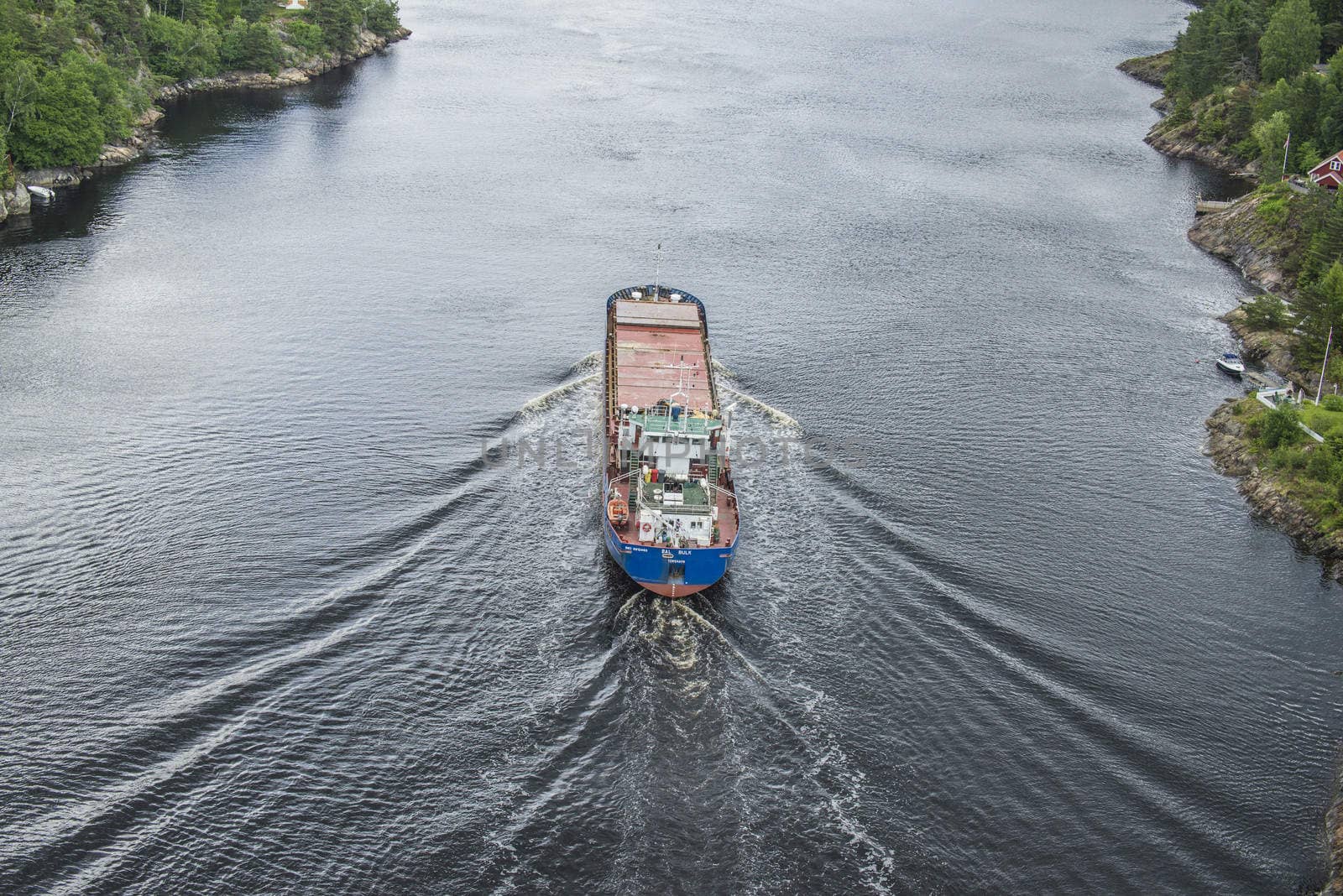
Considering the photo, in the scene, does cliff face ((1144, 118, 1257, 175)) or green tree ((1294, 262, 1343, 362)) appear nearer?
green tree ((1294, 262, 1343, 362))

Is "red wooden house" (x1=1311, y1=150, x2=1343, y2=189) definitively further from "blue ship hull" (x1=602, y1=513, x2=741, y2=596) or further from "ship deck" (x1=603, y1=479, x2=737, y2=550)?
"blue ship hull" (x1=602, y1=513, x2=741, y2=596)

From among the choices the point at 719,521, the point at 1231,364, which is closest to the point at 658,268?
the point at 719,521

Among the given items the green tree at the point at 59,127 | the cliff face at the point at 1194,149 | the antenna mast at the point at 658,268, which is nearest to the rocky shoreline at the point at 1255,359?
the cliff face at the point at 1194,149

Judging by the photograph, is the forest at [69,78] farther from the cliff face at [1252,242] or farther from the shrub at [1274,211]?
the shrub at [1274,211]

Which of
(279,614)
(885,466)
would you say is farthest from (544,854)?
(885,466)

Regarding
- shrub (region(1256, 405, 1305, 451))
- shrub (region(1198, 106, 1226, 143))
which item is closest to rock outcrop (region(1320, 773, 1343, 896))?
shrub (region(1256, 405, 1305, 451))

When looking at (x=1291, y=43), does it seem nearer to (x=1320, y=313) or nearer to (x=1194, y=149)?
(x=1194, y=149)

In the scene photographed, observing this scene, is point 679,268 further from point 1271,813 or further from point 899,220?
point 1271,813
